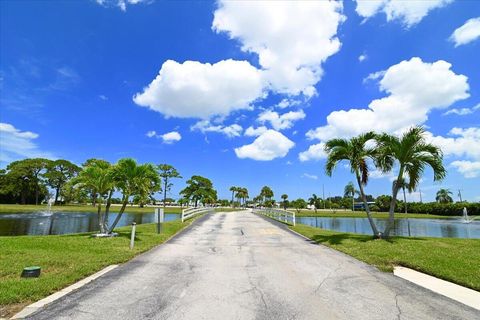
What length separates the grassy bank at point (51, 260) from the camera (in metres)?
6.46

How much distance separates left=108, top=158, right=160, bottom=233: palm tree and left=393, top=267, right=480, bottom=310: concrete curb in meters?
13.1

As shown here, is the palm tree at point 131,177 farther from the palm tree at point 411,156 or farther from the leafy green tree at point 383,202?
the leafy green tree at point 383,202

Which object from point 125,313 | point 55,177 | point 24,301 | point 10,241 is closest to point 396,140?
point 125,313

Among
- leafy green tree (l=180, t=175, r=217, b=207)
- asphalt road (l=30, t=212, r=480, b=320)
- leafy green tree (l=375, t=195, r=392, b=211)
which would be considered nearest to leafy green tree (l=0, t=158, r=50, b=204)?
leafy green tree (l=180, t=175, r=217, b=207)

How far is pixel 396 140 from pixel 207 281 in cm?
1289

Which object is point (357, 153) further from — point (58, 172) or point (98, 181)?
point (58, 172)

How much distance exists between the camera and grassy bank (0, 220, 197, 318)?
255 inches

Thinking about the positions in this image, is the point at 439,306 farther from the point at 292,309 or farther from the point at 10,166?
the point at 10,166

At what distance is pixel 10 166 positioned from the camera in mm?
84312

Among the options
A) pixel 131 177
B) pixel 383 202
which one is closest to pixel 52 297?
pixel 131 177

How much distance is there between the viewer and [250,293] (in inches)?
271

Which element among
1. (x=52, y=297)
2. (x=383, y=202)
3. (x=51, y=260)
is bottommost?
(x=52, y=297)

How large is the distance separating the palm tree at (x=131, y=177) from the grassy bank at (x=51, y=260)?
278cm

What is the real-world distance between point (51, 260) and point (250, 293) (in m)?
6.66
